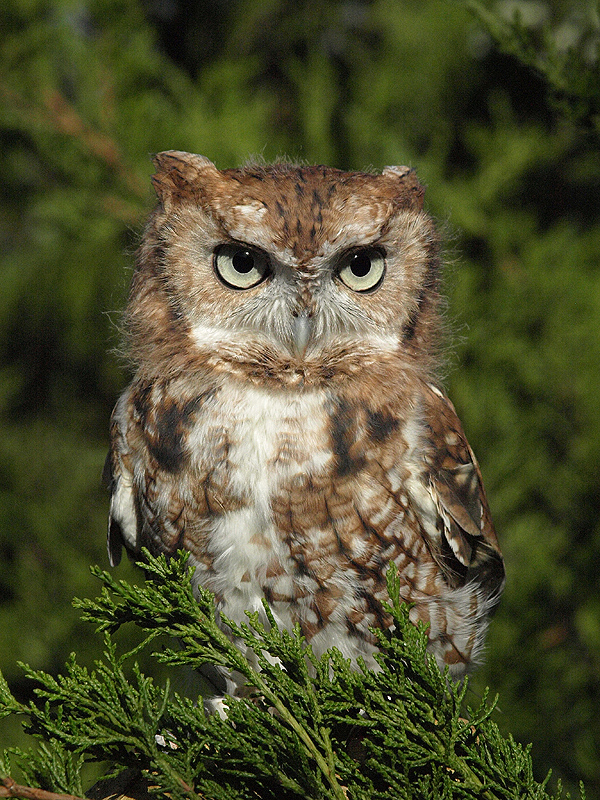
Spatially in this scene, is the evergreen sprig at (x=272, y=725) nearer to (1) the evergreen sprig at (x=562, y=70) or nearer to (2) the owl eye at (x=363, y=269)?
(2) the owl eye at (x=363, y=269)

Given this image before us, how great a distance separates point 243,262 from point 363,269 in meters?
0.30

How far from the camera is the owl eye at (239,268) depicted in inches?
71.2

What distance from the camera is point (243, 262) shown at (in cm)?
182

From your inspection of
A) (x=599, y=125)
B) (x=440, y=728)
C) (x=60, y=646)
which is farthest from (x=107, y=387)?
(x=440, y=728)

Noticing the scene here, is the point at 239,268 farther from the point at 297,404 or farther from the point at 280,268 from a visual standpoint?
the point at 297,404

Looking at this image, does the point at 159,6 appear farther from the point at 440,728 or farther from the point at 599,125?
the point at 440,728

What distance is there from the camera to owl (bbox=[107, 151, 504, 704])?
5.88ft

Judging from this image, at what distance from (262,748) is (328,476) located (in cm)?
65

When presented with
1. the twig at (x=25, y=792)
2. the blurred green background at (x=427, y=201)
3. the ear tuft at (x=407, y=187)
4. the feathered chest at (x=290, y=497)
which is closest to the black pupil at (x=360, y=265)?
the ear tuft at (x=407, y=187)

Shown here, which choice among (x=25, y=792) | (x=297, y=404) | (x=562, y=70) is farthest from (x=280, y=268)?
(x=25, y=792)

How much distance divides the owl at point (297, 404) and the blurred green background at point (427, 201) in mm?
956

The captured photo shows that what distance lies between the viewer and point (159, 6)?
417cm

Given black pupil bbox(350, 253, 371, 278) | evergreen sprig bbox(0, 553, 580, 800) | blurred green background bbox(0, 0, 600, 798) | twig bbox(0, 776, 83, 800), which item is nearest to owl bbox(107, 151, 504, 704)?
black pupil bbox(350, 253, 371, 278)

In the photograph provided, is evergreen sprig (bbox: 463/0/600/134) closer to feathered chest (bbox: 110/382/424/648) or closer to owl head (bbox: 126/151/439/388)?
owl head (bbox: 126/151/439/388)
